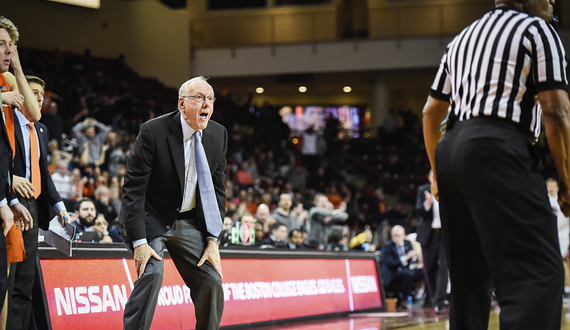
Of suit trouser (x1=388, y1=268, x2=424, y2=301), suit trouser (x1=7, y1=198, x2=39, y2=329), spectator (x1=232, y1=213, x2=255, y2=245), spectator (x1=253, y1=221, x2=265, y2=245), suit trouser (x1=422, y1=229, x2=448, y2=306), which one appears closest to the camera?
suit trouser (x1=7, y1=198, x2=39, y2=329)

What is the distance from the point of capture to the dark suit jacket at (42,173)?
12.7ft

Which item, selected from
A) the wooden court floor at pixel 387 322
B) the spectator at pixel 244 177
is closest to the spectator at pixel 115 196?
the wooden court floor at pixel 387 322

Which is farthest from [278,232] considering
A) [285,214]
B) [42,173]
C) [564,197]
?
[564,197]

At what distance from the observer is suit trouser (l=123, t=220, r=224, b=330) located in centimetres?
344

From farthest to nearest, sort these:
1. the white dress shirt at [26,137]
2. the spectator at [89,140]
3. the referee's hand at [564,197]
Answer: the spectator at [89,140]
the white dress shirt at [26,137]
the referee's hand at [564,197]

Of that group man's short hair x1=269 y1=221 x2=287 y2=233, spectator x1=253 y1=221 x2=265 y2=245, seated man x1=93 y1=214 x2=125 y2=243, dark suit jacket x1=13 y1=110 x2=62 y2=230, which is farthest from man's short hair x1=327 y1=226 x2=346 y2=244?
dark suit jacket x1=13 y1=110 x2=62 y2=230

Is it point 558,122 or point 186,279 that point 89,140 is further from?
point 558,122

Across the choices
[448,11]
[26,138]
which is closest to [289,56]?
[448,11]

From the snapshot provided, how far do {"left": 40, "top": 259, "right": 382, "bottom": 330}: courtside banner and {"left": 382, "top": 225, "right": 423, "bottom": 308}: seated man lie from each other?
139 centimetres

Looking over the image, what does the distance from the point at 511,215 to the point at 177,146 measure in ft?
6.70

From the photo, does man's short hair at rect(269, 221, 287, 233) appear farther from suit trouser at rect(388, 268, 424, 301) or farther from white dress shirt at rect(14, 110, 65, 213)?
white dress shirt at rect(14, 110, 65, 213)

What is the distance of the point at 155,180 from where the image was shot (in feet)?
12.0

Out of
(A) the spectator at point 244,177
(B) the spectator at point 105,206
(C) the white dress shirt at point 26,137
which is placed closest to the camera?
(C) the white dress shirt at point 26,137

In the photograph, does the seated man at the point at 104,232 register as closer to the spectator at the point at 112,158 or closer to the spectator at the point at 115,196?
the spectator at the point at 115,196
